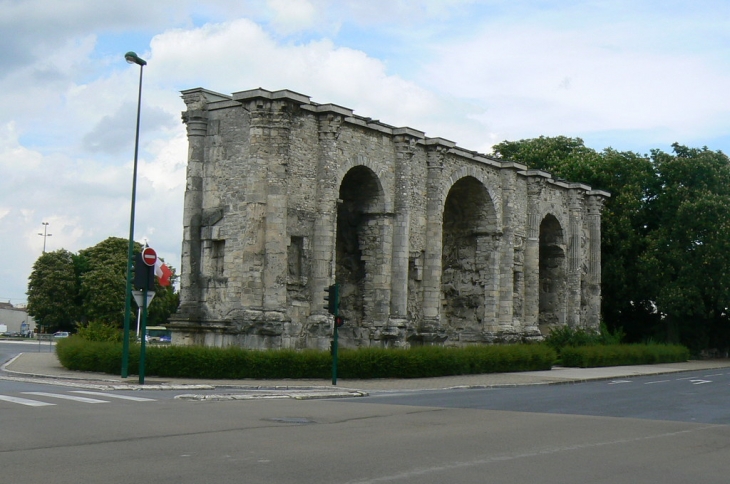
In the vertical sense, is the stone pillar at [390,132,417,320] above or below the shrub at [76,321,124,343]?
above

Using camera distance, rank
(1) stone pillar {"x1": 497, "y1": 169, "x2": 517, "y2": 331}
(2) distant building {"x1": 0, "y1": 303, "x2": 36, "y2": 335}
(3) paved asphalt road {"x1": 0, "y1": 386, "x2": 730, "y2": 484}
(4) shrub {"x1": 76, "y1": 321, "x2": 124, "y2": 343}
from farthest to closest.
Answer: (2) distant building {"x1": 0, "y1": 303, "x2": 36, "y2": 335}, (1) stone pillar {"x1": 497, "y1": 169, "x2": 517, "y2": 331}, (4) shrub {"x1": 76, "y1": 321, "x2": 124, "y2": 343}, (3) paved asphalt road {"x1": 0, "y1": 386, "x2": 730, "y2": 484}

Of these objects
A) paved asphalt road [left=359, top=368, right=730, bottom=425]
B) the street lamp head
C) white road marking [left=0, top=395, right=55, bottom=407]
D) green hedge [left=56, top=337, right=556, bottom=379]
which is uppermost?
the street lamp head

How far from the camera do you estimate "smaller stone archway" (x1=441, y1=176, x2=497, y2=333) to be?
4056 centimetres

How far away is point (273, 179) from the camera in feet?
94.9

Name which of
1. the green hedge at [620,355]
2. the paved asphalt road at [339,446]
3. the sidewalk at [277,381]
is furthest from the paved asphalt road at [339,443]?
the green hedge at [620,355]

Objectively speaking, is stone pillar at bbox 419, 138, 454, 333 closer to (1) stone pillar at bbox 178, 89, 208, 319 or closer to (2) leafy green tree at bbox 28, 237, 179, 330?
(1) stone pillar at bbox 178, 89, 208, 319

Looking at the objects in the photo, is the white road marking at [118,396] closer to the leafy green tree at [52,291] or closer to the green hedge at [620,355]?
the green hedge at [620,355]

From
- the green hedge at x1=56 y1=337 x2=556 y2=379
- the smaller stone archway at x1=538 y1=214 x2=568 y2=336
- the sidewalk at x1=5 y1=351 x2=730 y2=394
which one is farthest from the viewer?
the smaller stone archway at x1=538 y1=214 x2=568 y2=336

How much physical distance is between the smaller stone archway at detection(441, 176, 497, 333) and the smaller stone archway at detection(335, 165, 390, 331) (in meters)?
7.14

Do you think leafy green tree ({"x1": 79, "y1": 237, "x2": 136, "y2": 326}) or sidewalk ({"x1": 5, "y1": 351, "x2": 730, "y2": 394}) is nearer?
sidewalk ({"x1": 5, "y1": 351, "x2": 730, "y2": 394})

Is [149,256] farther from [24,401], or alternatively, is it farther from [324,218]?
[324,218]

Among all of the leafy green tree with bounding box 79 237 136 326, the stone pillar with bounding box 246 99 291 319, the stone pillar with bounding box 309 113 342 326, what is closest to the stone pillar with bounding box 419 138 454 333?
the stone pillar with bounding box 309 113 342 326

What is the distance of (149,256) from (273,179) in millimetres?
8225

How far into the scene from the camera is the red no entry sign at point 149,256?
21.3 m
